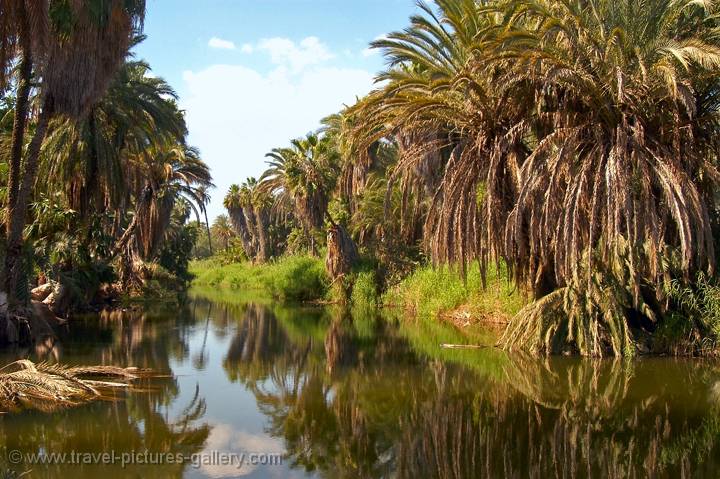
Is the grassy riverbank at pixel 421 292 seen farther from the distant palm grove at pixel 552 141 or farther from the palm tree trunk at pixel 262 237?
the palm tree trunk at pixel 262 237

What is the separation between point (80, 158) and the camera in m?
23.2

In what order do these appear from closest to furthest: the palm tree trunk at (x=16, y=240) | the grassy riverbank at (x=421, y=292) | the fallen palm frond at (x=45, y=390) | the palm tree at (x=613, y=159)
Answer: the fallen palm frond at (x=45, y=390)
the palm tree at (x=613, y=159)
the palm tree trunk at (x=16, y=240)
the grassy riverbank at (x=421, y=292)

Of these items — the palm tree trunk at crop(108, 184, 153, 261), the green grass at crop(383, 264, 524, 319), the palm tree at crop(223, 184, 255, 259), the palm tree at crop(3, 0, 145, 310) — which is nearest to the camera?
the palm tree at crop(3, 0, 145, 310)

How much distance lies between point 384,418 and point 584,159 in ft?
26.8

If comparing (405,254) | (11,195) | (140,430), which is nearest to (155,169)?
(405,254)

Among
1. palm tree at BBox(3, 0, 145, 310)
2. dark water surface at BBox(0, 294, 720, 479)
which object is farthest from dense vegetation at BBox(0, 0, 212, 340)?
dark water surface at BBox(0, 294, 720, 479)

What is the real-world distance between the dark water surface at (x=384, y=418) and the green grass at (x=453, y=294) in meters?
6.79

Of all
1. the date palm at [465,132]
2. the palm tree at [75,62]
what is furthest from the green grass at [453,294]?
the palm tree at [75,62]

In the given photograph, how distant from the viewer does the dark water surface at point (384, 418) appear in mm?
7301

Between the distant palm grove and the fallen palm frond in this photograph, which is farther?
the distant palm grove

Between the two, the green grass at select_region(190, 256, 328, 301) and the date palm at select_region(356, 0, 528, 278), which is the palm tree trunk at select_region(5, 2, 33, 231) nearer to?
the date palm at select_region(356, 0, 528, 278)

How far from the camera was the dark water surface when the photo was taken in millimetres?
7301

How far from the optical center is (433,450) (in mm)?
7910

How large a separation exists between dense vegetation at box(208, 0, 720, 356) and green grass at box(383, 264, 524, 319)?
4.55 metres
